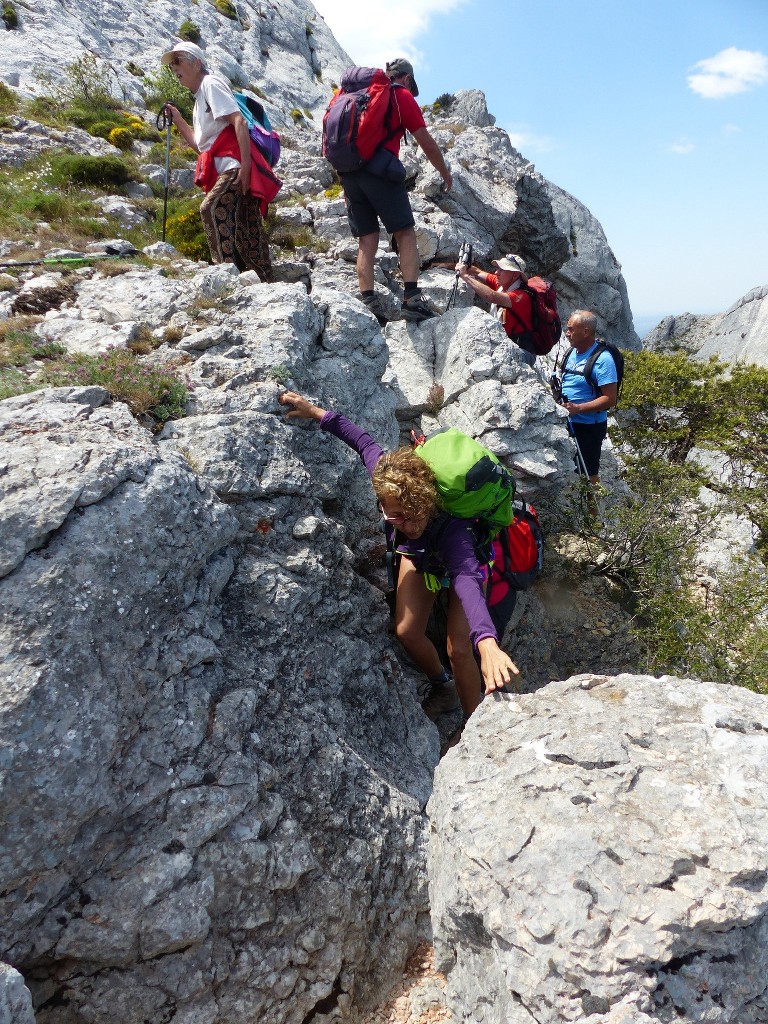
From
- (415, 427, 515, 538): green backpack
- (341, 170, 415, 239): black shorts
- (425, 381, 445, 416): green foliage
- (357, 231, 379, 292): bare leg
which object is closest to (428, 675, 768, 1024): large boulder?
(415, 427, 515, 538): green backpack

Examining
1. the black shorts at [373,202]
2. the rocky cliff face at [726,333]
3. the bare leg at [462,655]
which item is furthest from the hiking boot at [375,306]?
the rocky cliff face at [726,333]

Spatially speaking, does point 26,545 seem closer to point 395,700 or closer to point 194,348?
point 194,348

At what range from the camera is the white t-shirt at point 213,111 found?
7.00 metres

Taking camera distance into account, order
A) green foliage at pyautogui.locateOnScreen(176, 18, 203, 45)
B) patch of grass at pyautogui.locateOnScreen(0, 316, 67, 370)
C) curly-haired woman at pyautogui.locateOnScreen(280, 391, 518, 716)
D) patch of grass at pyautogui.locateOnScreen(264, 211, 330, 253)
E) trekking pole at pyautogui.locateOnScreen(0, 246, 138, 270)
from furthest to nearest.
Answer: green foliage at pyautogui.locateOnScreen(176, 18, 203, 45) < patch of grass at pyautogui.locateOnScreen(264, 211, 330, 253) < trekking pole at pyautogui.locateOnScreen(0, 246, 138, 270) < patch of grass at pyautogui.locateOnScreen(0, 316, 67, 370) < curly-haired woman at pyautogui.locateOnScreen(280, 391, 518, 716)

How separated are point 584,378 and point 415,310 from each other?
298 cm

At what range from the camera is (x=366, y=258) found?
8.83 metres

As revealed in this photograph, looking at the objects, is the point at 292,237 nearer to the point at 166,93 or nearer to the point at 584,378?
the point at 584,378

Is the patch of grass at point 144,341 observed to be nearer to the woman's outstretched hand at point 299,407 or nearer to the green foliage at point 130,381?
the green foliage at point 130,381

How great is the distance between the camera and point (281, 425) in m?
5.69

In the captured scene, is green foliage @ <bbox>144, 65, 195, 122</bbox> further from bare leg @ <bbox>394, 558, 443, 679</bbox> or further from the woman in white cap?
bare leg @ <bbox>394, 558, 443, 679</bbox>

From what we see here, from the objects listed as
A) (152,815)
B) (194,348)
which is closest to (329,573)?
(152,815)

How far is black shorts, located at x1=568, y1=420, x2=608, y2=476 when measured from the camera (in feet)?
29.5

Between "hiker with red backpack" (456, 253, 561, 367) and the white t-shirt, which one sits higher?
the white t-shirt

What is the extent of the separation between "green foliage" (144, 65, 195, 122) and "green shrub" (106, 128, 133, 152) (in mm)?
8045
